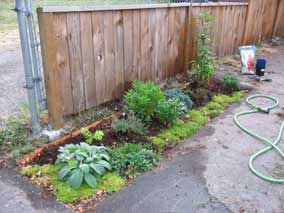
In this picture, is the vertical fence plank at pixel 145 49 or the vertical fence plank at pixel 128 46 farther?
the vertical fence plank at pixel 145 49

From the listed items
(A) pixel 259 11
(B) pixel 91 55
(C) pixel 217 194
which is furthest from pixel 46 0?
(A) pixel 259 11

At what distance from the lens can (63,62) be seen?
2760mm

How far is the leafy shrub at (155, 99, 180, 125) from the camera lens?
120 inches

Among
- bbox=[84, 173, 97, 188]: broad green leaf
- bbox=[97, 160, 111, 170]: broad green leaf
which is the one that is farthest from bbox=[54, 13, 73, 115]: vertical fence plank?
bbox=[84, 173, 97, 188]: broad green leaf

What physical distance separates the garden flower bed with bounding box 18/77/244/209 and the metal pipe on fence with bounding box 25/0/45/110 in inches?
19.2

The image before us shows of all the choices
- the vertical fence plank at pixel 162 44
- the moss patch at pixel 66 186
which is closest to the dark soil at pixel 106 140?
the moss patch at pixel 66 186

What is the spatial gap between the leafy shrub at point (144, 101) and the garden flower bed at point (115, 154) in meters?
0.11

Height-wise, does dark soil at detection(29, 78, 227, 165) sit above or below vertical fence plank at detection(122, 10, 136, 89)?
below

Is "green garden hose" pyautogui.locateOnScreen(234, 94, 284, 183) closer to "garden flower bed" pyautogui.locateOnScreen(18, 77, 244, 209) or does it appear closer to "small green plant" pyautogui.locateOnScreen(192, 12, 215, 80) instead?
"garden flower bed" pyautogui.locateOnScreen(18, 77, 244, 209)

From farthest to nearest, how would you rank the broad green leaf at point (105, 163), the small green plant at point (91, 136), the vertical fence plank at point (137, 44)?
1. the vertical fence plank at point (137, 44)
2. the small green plant at point (91, 136)
3. the broad green leaf at point (105, 163)

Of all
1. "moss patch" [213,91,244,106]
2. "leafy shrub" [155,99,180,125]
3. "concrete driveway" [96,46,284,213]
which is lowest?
"concrete driveway" [96,46,284,213]

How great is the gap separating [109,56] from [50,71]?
872mm

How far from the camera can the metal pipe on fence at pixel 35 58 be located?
2518 millimetres

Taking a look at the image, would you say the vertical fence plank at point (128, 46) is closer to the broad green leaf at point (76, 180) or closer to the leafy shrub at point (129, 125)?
the leafy shrub at point (129, 125)
